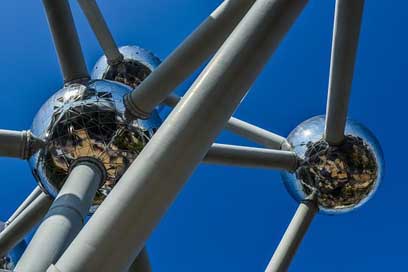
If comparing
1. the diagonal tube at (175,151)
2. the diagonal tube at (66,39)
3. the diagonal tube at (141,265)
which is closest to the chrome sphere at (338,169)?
the diagonal tube at (141,265)

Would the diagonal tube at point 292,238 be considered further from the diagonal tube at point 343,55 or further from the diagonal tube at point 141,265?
the diagonal tube at point 141,265

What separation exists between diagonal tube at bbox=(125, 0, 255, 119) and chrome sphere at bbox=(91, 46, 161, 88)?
4.27 metres

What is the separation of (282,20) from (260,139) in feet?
19.6

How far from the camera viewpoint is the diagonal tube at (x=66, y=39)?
7.98 metres

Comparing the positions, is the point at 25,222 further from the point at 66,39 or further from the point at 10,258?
the point at 10,258

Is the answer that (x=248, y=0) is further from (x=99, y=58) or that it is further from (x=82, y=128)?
(x=99, y=58)

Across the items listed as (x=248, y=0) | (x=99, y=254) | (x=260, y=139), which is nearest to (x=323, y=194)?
(x=260, y=139)

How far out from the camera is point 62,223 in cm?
561

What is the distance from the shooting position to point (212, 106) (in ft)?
13.7

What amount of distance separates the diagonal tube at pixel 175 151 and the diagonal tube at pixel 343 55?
2.57 meters

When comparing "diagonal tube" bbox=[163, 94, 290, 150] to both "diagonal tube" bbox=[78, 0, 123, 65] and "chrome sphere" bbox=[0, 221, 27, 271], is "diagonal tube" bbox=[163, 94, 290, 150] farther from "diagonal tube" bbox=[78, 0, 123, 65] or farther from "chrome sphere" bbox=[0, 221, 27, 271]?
"chrome sphere" bbox=[0, 221, 27, 271]

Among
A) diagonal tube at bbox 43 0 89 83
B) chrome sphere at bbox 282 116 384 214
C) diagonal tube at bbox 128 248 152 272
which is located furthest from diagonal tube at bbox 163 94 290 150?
diagonal tube at bbox 128 248 152 272

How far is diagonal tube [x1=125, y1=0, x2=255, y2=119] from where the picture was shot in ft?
23.5

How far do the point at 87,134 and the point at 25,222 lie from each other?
8.89 ft
